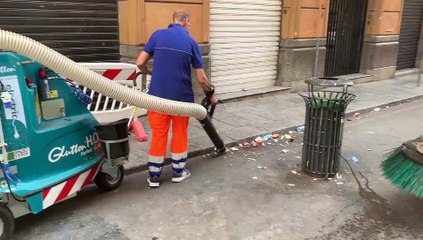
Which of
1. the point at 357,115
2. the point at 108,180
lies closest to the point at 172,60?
the point at 108,180

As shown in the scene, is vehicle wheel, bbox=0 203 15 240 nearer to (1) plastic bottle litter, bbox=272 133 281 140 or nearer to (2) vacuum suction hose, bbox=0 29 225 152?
(2) vacuum suction hose, bbox=0 29 225 152

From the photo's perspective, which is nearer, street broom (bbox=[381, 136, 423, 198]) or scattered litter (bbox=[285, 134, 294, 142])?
street broom (bbox=[381, 136, 423, 198])

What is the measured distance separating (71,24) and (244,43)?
368 centimetres

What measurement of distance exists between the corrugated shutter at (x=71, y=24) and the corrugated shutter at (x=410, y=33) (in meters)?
9.89

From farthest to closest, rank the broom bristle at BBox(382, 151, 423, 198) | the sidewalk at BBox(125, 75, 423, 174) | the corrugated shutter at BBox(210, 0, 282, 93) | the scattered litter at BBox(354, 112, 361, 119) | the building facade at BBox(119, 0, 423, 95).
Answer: the corrugated shutter at BBox(210, 0, 282, 93) < the scattered litter at BBox(354, 112, 361, 119) < the building facade at BBox(119, 0, 423, 95) < the sidewalk at BBox(125, 75, 423, 174) < the broom bristle at BBox(382, 151, 423, 198)

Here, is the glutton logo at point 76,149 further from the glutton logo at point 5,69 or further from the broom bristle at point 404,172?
the broom bristle at point 404,172

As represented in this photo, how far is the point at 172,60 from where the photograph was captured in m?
4.05

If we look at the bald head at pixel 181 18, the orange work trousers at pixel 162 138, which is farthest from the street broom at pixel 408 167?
the bald head at pixel 181 18

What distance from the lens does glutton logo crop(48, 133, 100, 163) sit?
11.1 ft

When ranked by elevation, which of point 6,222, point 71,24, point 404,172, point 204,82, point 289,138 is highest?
point 71,24

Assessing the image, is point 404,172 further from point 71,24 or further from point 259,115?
point 71,24

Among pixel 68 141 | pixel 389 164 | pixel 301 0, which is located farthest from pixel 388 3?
pixel 68 141

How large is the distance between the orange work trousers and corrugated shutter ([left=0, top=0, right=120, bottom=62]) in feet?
8.60

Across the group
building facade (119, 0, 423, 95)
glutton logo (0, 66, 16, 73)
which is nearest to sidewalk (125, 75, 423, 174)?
building facade (119, 0, 423, 95)
